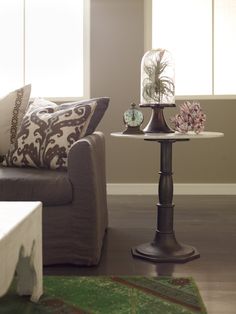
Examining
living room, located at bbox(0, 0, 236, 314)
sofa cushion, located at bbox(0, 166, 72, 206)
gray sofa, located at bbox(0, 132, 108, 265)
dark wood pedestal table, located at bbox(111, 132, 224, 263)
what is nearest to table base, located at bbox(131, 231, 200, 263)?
dark wood pedestal table, located at bbox(111, 132, 224, 263)

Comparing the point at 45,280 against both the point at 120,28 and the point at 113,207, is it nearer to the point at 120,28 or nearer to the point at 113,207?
the point at 113,207

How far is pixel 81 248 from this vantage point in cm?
248

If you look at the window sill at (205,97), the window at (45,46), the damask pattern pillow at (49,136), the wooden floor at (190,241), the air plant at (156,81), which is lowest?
the wooden floor at (190,241)

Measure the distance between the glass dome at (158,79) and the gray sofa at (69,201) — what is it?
52cm

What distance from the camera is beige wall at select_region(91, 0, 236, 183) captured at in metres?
4.82

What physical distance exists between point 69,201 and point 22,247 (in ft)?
2.59

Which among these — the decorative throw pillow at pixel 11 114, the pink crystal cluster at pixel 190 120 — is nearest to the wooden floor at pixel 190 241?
the pink crystal cluster at pixel 190 120

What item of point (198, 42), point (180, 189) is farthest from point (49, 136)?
point (198, 42)

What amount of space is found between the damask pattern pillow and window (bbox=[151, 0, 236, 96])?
7.95ft

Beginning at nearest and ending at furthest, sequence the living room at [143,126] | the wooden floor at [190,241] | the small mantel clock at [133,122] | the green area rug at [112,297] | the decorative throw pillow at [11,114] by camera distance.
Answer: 1. the green area rug at [112,297]
2. the wooden floor at [190,241]
3. the small mantel clock at [133,122]
4. the decorative throw pillow at [11,114]
5. the living room at [143,126]

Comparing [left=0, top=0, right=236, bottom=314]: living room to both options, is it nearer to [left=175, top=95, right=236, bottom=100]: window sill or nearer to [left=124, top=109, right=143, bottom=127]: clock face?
[left=175, top=95, right=236, bottom=100]: window sill

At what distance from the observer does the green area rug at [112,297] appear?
1.89 meters

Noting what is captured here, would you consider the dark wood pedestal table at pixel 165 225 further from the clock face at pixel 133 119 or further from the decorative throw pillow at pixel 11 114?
the decorative throw pillow at pixel 11 114

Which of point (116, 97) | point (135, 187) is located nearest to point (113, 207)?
point (135, 187)
